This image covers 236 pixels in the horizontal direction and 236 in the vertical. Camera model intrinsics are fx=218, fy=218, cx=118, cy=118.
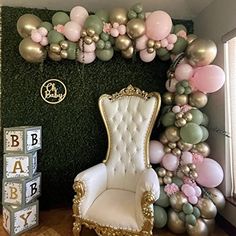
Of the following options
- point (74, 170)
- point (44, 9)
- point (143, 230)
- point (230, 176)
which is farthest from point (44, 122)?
point (230, 176)

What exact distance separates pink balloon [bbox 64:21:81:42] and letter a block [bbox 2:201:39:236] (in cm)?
154

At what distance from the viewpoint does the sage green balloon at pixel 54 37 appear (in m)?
1.88

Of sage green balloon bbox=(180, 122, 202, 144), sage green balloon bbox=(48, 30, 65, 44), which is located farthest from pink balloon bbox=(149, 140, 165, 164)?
sage green balloon bbox=(48, 30, 65, 44)

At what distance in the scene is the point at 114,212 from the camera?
5.19 ft

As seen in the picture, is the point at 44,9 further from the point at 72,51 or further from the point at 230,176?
the point at 230,176

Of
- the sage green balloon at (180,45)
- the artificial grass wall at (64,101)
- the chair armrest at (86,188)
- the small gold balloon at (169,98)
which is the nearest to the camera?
the chair armrest at (86,188)

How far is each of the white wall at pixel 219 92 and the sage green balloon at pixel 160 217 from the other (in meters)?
0.60

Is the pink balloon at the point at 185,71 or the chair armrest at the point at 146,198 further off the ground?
the pink balloon at the point at 185,71

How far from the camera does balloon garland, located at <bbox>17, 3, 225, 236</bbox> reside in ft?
5.91

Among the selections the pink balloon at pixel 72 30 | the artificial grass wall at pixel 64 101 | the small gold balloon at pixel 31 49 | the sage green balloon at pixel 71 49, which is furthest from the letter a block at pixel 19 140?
the pink balloon at pixel 72 30

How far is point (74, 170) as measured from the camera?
243 cm

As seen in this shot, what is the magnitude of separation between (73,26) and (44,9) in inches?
28.0

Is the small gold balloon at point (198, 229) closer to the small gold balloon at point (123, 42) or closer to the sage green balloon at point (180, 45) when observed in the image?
the sage green balloon at point (180, 45)

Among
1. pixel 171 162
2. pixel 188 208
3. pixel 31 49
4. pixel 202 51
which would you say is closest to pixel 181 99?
pixel 202 51
